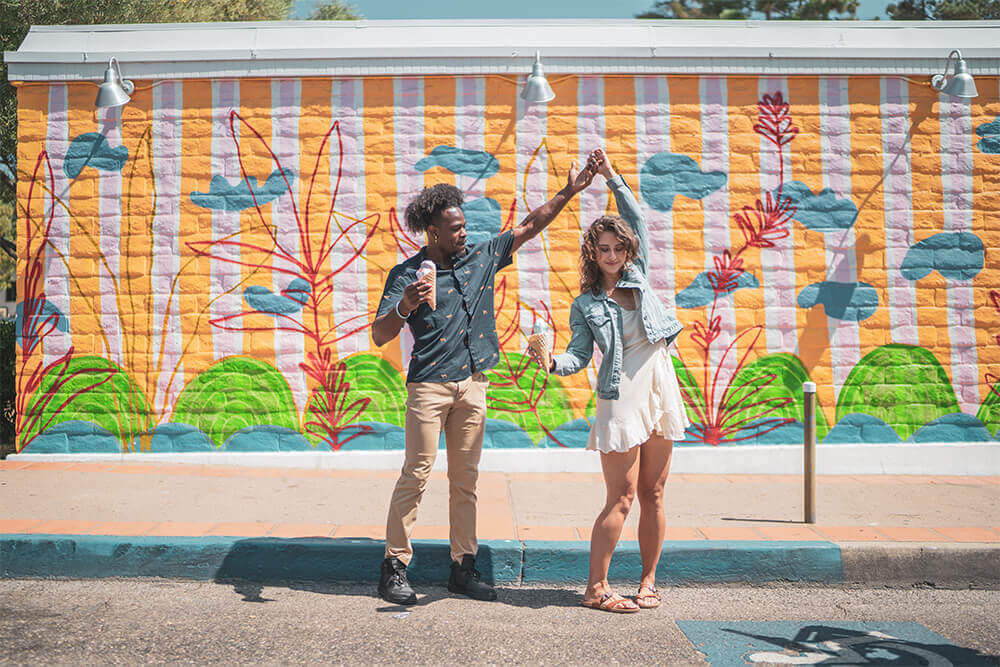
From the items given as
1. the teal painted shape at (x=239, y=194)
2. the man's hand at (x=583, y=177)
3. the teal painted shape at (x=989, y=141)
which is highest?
the teal painted shape at (x=989, y=141)

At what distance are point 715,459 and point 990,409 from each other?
2.37 metres

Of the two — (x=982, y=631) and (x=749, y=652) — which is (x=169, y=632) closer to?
(x=749, y=652)

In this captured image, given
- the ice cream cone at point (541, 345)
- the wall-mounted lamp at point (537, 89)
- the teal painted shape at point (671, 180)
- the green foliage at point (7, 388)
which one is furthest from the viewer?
the green foliage at point (7, 388)

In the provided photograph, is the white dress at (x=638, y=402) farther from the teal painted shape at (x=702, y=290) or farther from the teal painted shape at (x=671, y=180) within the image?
the teal painted shape at (x=671, y=180)

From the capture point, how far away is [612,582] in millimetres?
4457

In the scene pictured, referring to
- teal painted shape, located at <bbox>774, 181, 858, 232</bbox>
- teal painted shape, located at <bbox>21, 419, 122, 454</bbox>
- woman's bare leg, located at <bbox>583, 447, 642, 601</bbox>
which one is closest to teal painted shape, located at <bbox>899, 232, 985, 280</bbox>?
teal painted shape, located at <bbox>774, 181, 858, 232</bbox>

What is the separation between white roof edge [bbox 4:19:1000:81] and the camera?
22.5 feet

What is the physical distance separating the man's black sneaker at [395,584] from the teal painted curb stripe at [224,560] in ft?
1.08

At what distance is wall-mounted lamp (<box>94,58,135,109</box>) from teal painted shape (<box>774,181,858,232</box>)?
538 centimetres

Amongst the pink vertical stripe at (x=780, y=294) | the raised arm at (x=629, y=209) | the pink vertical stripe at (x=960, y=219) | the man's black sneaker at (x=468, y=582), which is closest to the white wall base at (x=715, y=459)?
the pink vertical stripe at (x=960, y=219)

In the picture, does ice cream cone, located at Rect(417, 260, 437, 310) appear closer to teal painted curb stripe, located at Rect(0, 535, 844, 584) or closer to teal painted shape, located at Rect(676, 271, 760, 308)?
teal painted curb stripe, located at Rect(0, 535, 844, 584)

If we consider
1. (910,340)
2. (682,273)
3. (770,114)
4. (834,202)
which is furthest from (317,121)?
(910,340)

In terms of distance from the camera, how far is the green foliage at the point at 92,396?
271 inches

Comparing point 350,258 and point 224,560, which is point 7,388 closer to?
point 350,258
